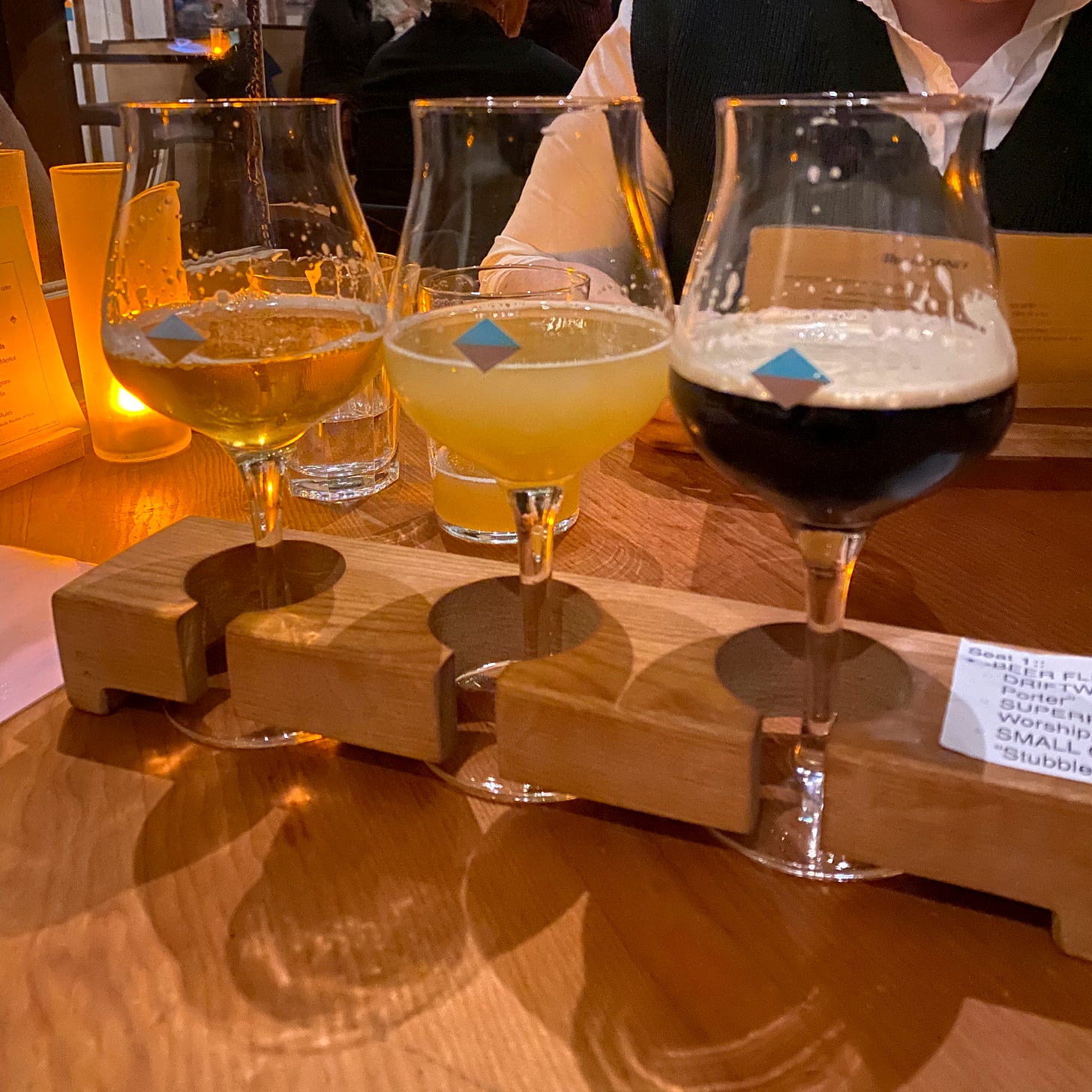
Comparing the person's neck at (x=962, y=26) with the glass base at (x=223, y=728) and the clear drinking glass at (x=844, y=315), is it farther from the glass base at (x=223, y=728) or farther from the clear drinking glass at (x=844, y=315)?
the glass base at (x=223, y=728)

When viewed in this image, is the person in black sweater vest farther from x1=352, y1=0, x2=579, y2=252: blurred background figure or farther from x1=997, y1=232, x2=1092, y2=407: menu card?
x1=352, y1=0, x2=579, y2=252: blurred background figure

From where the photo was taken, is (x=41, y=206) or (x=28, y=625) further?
(x=41, y=206)

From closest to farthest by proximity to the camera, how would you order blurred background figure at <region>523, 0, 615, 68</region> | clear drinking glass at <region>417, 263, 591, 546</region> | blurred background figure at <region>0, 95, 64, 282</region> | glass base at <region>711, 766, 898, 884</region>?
glass base at <region>711, 766, 898, 884</region>
clear drinking glass at <region>417, 263, 591, 546</region>
blurred background figure at <region>0, 95, 64, 282</region>
blurred background figure at <region>523, 0, 615, 68</region>

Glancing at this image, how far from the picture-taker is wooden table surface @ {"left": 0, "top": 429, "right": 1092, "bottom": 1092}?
47 cm

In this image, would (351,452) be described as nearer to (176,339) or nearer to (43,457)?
(43,457)

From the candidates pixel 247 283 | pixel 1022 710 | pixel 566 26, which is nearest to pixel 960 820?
pixel 1022 710

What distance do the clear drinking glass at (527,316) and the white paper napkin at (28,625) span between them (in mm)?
336

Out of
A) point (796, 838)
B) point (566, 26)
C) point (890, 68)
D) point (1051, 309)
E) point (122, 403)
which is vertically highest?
point (566, 26)

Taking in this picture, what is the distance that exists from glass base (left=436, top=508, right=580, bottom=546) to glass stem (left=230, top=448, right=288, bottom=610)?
0.25 metres

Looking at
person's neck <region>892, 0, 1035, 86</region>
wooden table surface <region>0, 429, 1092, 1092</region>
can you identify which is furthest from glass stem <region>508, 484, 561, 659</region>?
person's neck <region>892, 0, 1035, 86</region>

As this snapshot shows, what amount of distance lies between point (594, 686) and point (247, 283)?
0.39m

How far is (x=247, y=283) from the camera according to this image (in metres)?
0.74

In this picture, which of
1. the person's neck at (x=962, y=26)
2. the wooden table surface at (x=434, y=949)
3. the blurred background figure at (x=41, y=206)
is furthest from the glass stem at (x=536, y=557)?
the blurred background figure at (x=41, y=206)

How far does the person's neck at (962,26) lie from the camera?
1.67 meters
